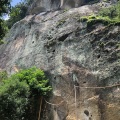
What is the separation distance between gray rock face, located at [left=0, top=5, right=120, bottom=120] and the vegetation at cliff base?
0.71 meters

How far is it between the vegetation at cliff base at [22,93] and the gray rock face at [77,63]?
0.71 m

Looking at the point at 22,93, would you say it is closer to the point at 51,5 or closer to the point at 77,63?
the point at 77,63

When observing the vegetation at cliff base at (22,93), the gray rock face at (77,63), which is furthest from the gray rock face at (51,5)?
the vegetation at cliff base at (22,93)

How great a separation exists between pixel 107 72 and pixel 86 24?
4.25 metres

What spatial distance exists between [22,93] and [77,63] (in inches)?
138

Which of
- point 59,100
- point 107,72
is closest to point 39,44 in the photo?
point 59,100

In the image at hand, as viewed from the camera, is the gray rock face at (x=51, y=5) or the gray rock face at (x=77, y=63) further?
the gray rock face at (x=51, y=5)

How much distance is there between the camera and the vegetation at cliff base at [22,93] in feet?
46.8

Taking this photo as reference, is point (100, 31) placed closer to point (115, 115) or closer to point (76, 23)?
point (76, 23)

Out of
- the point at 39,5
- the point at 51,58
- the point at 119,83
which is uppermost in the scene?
the point at 39,5

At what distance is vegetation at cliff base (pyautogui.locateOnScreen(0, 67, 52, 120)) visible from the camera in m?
14.3

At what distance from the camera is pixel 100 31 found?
53.0 feet

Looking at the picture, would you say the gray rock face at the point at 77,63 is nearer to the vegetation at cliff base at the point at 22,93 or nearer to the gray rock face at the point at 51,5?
the vegetation at cliff base at the point at 22,93

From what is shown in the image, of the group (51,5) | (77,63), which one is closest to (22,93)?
(77,63)
